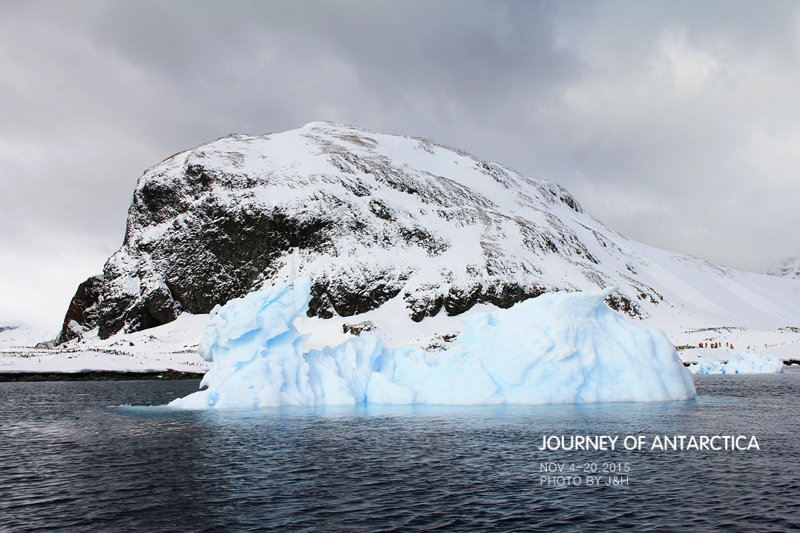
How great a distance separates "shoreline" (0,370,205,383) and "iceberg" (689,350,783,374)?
3360 inches

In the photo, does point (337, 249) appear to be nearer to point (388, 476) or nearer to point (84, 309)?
point (84, 309)

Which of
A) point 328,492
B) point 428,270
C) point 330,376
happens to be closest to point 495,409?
point 330,376

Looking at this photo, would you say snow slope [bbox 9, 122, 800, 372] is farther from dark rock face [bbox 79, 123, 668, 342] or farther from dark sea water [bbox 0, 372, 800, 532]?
dark sea water [bbox 0, 372, 800, 532]

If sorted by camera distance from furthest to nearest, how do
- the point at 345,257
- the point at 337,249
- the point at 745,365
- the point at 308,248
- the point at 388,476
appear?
the point at 308,248, the point at 337,249, the point at 345,257, the point at 745,365, the point at 388,476

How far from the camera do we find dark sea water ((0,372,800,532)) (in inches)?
495

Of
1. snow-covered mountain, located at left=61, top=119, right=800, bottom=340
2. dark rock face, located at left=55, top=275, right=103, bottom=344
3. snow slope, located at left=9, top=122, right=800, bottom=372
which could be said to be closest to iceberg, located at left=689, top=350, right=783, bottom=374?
snow slope, located at left=9, top=122, right=800, bottom=372

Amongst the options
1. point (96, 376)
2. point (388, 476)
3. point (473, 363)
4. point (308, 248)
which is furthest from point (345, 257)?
point (388, 476)

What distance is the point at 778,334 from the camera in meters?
114

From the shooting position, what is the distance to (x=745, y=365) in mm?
86875

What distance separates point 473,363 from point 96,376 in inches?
2874

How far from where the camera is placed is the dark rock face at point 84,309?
146500mm

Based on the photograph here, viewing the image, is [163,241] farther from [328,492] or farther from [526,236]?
[328,492]

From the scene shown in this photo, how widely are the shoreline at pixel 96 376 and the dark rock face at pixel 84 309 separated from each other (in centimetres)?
6627

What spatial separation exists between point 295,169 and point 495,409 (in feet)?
424
